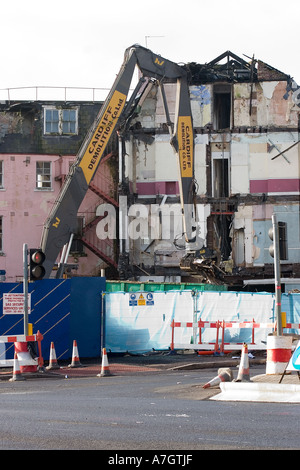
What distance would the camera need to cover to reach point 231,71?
49.4 meters

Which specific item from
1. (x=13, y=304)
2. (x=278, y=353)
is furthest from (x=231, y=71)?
(x=278, y=353)

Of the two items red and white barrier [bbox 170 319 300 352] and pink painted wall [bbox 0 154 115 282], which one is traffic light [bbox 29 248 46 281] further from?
pink painted wall [bbox 0 154 115 282]

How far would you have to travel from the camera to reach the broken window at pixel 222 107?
49.5m

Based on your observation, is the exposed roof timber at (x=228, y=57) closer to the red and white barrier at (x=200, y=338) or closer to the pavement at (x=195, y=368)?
the red and white barrier at (x=200, y=338)

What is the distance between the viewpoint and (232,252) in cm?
4831

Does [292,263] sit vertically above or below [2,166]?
below

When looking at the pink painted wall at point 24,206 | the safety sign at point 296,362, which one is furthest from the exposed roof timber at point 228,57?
the safety sign at point 296,362

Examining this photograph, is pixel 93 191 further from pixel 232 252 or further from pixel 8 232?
pixel 232 252

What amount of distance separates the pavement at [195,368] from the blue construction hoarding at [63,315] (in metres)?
0.62

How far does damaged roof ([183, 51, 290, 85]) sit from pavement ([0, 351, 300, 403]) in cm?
2391

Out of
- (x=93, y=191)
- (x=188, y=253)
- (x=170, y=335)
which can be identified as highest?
(x=93, y=191)
